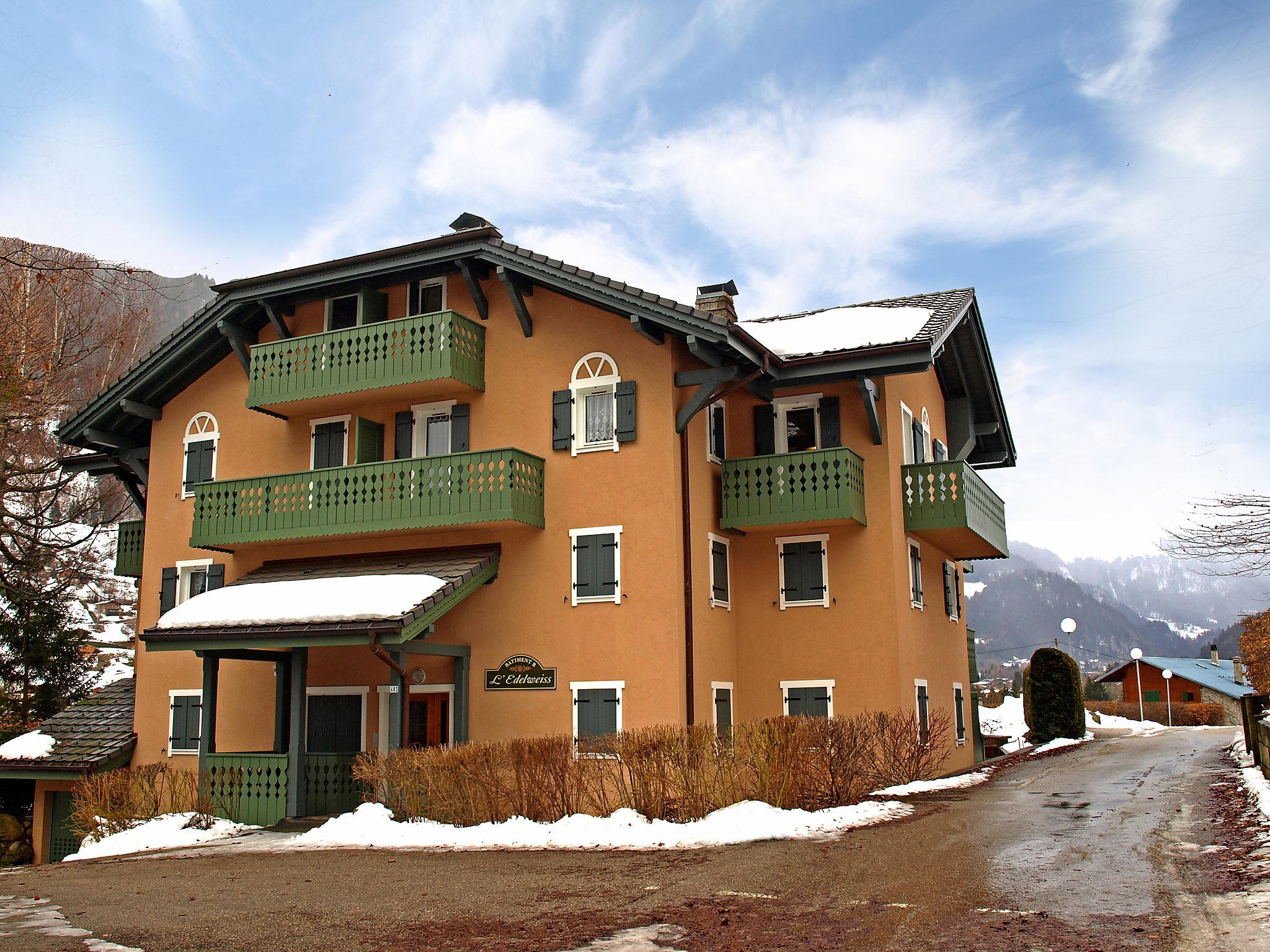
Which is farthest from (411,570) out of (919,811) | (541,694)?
(919,811)

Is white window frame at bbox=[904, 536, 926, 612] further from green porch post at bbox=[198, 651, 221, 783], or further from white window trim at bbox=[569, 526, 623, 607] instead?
green porch post at bbox=[198, 651, 221, 783]

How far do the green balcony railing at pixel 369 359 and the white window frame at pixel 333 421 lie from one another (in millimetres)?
1185

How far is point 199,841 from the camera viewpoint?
1783 cm

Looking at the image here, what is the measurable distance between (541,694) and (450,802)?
159 inches

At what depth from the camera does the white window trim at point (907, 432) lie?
22.8m

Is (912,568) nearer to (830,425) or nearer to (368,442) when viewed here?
(830,425)

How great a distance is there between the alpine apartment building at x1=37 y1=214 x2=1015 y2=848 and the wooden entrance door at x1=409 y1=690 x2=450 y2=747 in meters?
0.04

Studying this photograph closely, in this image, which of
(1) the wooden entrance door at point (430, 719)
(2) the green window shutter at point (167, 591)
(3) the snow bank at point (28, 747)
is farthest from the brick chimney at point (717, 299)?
(3) the snow bank at point (28, 747)

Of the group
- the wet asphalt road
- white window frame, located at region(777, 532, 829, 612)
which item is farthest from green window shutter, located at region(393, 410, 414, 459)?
the wet asphalt road

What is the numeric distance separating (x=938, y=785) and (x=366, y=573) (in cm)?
1082

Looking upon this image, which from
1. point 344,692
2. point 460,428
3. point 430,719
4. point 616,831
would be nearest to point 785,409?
point 460,428

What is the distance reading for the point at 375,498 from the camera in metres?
21.2

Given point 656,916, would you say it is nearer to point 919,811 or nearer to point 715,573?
point 919,811

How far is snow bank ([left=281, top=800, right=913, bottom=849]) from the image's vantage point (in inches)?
561
